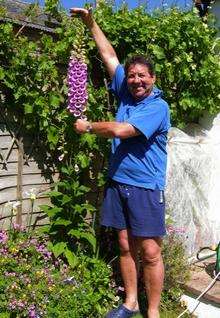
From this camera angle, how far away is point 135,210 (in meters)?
4.00

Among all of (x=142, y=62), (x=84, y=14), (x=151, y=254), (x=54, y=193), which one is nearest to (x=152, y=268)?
(x=151, y=254)

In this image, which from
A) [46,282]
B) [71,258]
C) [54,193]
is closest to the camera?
[46,282]

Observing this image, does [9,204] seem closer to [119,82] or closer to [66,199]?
[66,199]

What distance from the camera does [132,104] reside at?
Answer: 13.3 feet

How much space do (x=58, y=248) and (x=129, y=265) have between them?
2.07 ft

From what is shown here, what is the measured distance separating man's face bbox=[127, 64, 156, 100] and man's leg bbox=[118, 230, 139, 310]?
3.51 feet

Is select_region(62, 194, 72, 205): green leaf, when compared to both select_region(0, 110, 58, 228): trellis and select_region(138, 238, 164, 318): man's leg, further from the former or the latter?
select_region(138, 238, 164, 318): man's leg

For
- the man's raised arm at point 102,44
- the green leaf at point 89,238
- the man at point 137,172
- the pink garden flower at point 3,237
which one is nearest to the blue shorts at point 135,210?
the man at point 137,172

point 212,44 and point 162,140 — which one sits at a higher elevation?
point 212,44

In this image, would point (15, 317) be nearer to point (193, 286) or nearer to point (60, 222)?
point (60, 222)

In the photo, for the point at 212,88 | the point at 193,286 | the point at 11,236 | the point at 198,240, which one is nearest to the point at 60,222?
the point at 11,236

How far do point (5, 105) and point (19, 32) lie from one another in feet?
2.02

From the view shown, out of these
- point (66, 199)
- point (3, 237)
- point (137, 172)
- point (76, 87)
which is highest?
point (76, 87)

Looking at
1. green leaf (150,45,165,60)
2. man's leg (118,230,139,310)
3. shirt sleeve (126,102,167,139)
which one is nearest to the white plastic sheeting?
green leaf (150,45,165,60)
